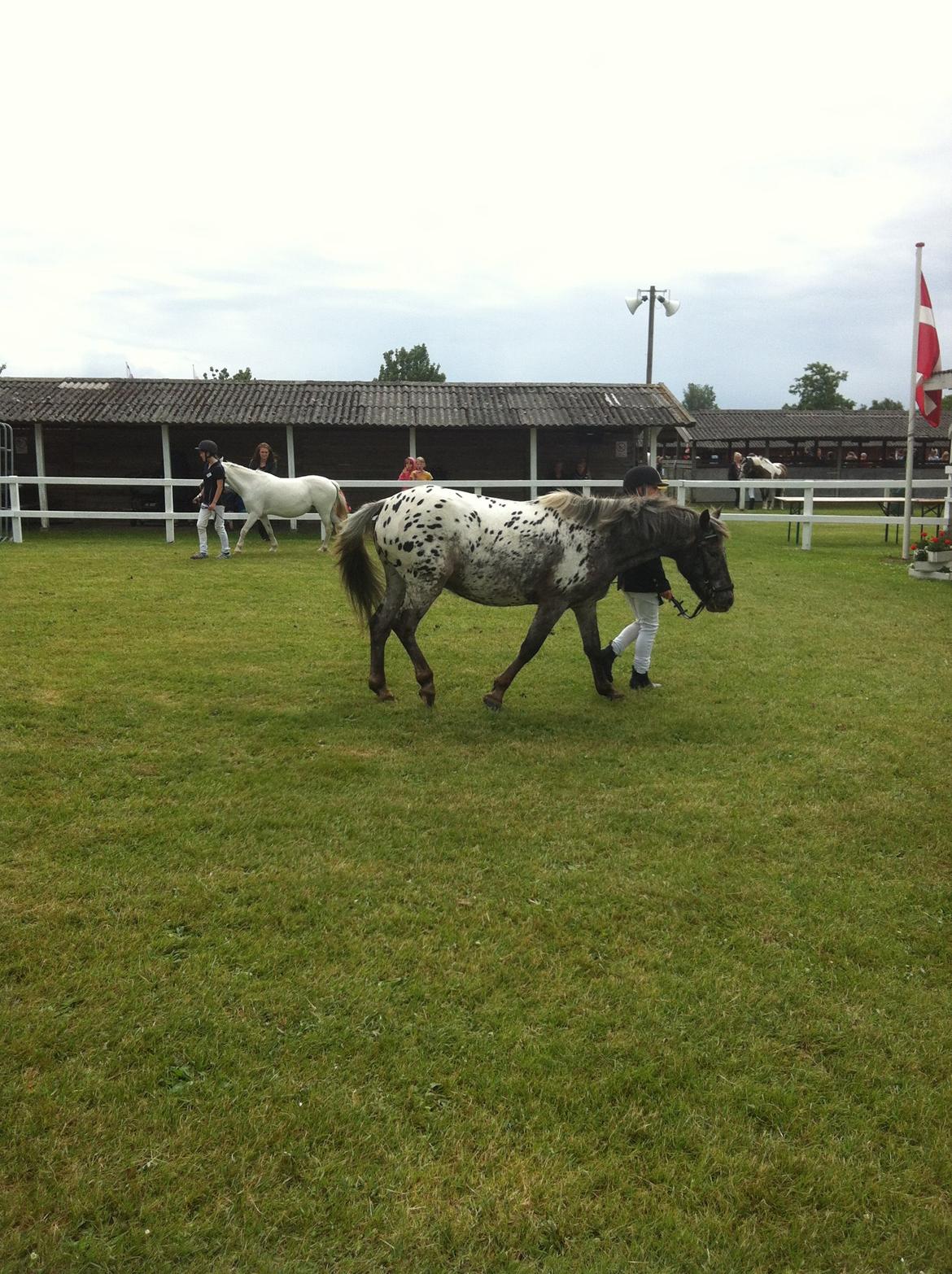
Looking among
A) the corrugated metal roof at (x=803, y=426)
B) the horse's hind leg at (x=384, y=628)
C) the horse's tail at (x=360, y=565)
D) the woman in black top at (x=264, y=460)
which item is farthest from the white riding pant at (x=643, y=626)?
the corrugated metal roof at (x=803, y=426)

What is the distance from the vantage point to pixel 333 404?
860 inches

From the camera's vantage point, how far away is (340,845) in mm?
4395

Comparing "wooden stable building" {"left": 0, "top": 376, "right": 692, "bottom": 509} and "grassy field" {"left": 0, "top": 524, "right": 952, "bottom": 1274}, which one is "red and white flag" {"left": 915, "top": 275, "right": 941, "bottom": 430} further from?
"grassy field" {"left": 0, "top": 524, "right": 952, "bottom": 1274}

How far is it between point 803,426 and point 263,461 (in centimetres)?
3361

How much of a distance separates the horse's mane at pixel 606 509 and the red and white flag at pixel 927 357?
9535 millimetres

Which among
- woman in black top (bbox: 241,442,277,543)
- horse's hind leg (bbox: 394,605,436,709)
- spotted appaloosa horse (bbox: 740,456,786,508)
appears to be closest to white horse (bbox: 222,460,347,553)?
woman in black top (bbox: 241,442,277,543)

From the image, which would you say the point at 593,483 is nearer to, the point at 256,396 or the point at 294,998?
the point at 256,396

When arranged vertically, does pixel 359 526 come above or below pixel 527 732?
above

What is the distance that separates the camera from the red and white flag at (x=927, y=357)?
14.3 m

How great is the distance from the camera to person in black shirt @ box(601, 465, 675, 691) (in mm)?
7109

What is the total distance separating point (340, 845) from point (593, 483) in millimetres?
14540

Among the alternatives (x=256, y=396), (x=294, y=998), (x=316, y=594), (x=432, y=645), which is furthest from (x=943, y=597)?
(x=256, y=396)

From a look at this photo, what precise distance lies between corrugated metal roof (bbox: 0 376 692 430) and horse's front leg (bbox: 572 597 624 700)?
14.7 meters

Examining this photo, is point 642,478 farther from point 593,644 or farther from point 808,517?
point 808,517
